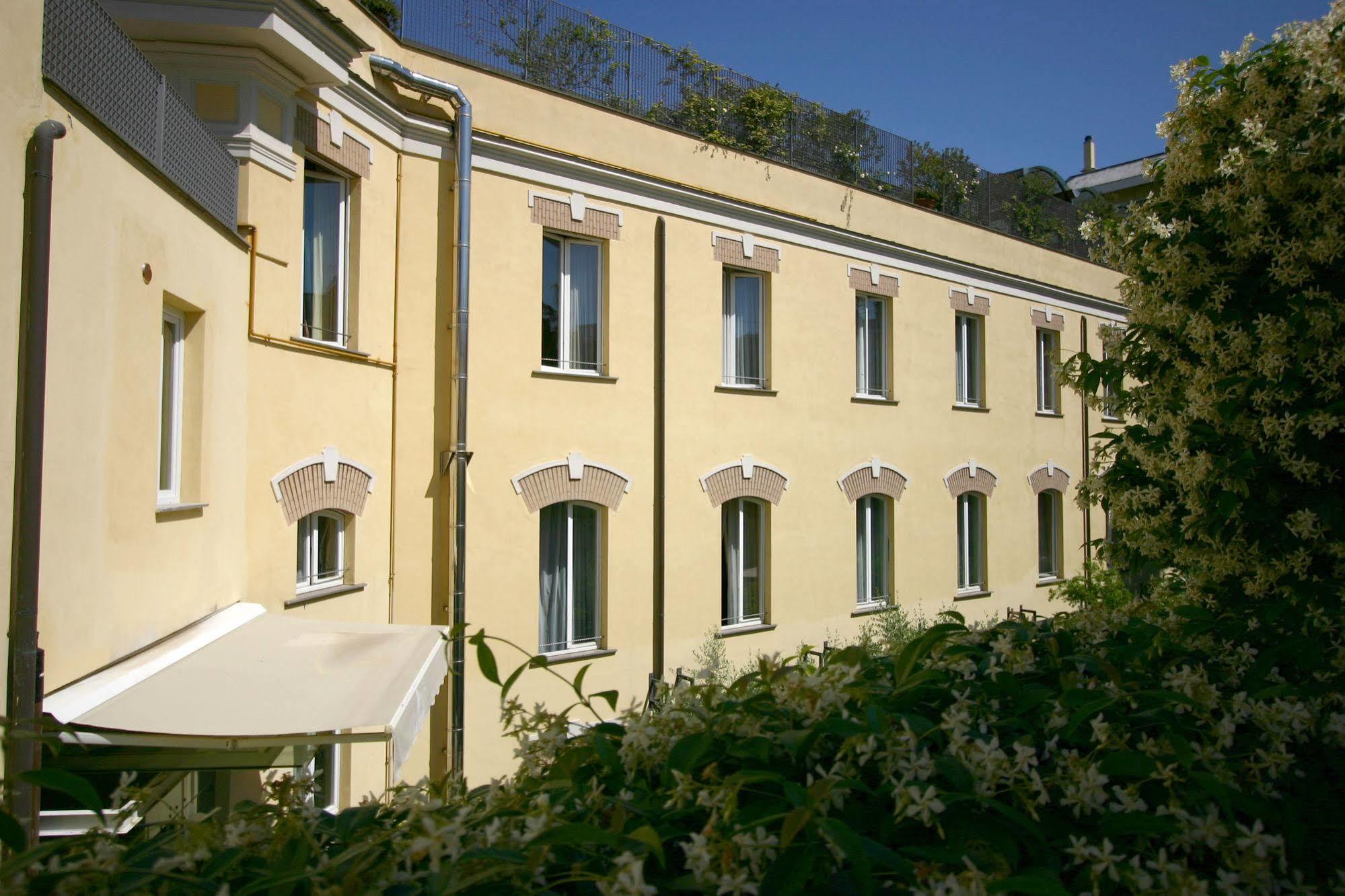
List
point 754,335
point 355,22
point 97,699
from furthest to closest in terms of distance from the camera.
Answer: point 754,335, point 355,22, point 97,699

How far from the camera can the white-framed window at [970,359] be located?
671 inches

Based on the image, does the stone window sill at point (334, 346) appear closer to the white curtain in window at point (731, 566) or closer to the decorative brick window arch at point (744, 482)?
the decorative brick window arch at point (744, 482)

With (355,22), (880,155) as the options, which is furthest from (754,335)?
(355,22)

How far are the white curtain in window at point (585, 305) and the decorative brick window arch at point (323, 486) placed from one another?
3.08 meters

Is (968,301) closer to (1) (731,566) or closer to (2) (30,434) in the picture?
(1) (731,566)

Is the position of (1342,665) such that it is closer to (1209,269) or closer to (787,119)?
(1209,269)

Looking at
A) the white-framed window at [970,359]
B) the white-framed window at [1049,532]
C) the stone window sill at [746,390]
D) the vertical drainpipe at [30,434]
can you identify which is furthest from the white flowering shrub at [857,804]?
the white-framed window at [1049,532]

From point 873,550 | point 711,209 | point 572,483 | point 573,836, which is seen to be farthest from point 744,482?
point 573,836

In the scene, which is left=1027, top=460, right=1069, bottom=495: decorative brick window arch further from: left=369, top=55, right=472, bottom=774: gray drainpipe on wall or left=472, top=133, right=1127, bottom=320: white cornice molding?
left=369, top=55, right=472, bottom=774: gray drainpipe on wall

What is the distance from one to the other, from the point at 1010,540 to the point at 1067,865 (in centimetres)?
1687

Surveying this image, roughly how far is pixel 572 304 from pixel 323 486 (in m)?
3.90

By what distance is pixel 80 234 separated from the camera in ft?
16.4

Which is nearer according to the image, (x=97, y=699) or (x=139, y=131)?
(x=97, y=699)

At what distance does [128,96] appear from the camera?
564 cm
